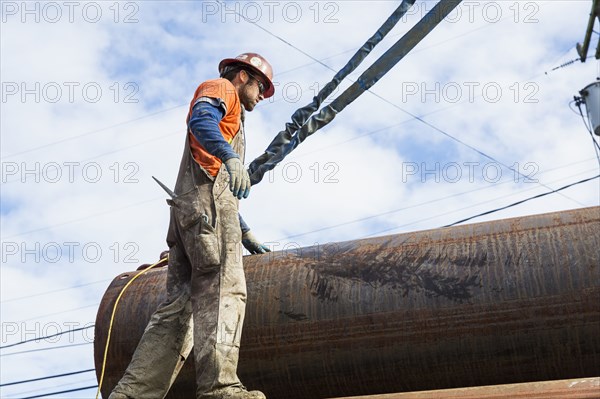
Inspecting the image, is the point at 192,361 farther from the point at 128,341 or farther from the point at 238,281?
the point at 238,281

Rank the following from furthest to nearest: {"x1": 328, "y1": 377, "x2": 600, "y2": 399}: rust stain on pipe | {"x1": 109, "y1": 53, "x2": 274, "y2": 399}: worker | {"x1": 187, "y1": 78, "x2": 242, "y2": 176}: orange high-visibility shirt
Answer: {"x1": 187, "y1": 78, "x2": 242, "y2": 176}: orange high-visibility shirt < {"x1": 109, "y1": 53, "x2": 274, "y2": 399}: worker < {"x1": 328, "y1": 377, "x2": 600, "y2": 399}: rust stain on pipe

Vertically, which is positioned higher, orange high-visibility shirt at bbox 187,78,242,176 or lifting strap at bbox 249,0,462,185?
lifting strap at bbox 249,0,462,185

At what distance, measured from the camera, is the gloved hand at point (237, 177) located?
4082 millimetres

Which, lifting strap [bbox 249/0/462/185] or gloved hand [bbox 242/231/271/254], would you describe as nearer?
gloved hand [bbox 242/231/271/254]

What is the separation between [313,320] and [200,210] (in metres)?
0.87

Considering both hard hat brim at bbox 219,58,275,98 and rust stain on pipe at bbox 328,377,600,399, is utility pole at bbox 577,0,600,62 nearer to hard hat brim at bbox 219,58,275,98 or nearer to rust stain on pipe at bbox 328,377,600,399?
hard hat brim at bbox 219,58,275,98

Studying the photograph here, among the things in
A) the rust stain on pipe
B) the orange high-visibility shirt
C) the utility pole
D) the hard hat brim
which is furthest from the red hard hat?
the utility pole

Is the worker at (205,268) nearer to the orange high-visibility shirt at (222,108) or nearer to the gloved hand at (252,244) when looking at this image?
the orange high-visibility shirt at (222,108)

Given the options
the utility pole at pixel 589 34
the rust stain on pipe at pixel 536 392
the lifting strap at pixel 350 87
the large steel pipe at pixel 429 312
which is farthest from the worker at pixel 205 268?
the utility pole at pixel 589 34

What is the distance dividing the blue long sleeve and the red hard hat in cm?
48

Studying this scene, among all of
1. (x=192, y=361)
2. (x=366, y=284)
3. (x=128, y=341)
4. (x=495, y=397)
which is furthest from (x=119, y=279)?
(x=495, y=397)

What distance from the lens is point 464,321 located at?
432cm

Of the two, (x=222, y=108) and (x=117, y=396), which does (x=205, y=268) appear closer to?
(x=117, y=396)

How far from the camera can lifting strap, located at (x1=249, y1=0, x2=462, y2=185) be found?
596 cm
